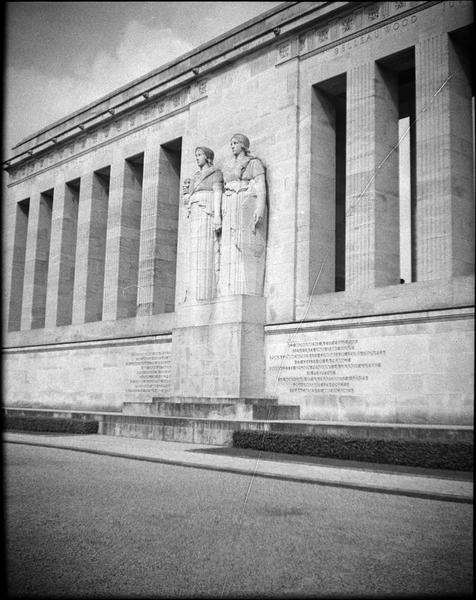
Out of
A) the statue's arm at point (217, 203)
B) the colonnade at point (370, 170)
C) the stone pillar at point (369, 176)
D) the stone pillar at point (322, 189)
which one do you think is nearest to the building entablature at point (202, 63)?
the colonnade at point (370, 170)

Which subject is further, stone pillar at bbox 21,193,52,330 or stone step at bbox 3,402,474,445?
stone pillar at bbox 21,193,52,330

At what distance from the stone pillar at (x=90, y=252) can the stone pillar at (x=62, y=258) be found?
1552 mm

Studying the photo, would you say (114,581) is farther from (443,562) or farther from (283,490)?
(283,490)

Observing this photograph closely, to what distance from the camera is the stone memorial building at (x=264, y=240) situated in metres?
16.0

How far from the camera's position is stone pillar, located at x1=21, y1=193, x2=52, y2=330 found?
33375 mm

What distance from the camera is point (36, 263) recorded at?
33812 mm

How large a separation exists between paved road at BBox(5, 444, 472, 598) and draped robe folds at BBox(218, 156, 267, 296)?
628 inches

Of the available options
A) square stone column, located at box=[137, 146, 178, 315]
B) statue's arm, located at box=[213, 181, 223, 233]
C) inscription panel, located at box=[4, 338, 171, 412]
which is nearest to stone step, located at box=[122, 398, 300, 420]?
inscription panel, located at box=[4, 338, 171, 412]

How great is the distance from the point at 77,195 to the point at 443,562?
3373 cm

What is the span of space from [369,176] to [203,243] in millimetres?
6535

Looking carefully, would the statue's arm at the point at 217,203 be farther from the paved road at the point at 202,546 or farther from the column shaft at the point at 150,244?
the paved road at the point at 202,546

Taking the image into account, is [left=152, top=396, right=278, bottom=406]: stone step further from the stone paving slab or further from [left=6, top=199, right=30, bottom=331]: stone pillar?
[left=6, top=199, right=30, bottom=331]: stone pillar

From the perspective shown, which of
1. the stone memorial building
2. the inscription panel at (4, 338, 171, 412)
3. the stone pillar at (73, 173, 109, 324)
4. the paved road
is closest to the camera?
the paved road

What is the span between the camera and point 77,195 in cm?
3347
